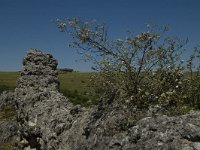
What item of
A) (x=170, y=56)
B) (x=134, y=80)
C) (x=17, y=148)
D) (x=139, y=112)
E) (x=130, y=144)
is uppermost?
(x=170, y=56)

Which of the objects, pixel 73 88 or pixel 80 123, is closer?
pixel 80 123

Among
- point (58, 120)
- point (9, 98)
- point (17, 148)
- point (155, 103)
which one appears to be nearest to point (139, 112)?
point (155, 103)

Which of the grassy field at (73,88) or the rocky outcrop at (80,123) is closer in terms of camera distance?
the rocky outcrop at (80,123)

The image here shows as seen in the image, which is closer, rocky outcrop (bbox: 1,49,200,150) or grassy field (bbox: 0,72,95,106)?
rocky outcrop (bbox: 1,49,200,150)

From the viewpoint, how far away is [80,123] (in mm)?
24250

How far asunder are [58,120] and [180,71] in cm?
958

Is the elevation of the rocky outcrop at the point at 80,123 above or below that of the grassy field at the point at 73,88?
below

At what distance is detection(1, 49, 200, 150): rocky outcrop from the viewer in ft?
49.5

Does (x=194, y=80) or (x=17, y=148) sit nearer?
(x=194, y=80)

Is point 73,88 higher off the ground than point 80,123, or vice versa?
point 73,88

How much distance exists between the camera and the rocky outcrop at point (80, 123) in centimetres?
1510

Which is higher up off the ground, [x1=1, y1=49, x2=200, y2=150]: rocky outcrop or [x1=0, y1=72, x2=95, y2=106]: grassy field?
[x1=0, y1=72, x2=95, y2=106]: grassy field

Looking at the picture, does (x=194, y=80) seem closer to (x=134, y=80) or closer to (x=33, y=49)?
(x=134, y=80)

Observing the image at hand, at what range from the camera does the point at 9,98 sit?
61094 millimetres
